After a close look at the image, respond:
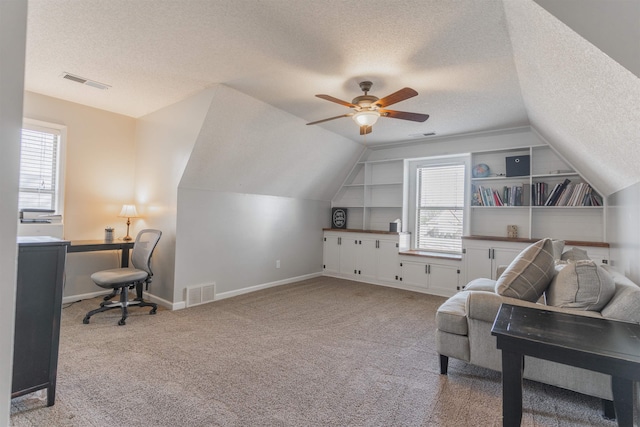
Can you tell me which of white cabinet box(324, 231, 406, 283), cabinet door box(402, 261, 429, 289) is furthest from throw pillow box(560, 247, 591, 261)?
white cabinet box(324, 231, 406, 283)

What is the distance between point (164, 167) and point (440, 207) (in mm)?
4487

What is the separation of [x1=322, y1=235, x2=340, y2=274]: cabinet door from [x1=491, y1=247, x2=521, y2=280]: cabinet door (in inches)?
109

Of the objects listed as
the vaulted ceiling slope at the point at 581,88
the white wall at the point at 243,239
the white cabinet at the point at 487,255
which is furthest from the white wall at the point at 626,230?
the white wall at the point at 243,239

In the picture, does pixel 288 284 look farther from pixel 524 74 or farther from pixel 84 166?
pixel 524 74

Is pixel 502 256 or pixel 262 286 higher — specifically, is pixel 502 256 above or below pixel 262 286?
above

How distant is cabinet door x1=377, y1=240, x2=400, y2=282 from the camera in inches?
215

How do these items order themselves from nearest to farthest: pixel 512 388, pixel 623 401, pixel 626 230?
pixel 512 388 → pixel 623 401 → pixel 626 230

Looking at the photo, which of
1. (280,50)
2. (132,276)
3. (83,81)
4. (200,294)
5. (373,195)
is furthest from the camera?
(373,195)

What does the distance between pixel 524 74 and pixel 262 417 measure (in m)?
3.35

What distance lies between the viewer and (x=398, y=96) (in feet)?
8.79

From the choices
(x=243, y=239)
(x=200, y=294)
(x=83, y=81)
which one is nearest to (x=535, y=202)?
(x=243, y=239)

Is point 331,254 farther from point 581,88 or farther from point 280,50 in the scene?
point 581,88

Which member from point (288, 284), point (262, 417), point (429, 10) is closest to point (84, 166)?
point (288, 284)

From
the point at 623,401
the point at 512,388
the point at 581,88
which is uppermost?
the point at 581,88
